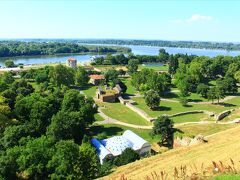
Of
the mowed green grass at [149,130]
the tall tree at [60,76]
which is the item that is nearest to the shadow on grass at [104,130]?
the mowed green grass at [149,130]

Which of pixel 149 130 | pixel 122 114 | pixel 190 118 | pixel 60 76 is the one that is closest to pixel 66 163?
pixel 149 130

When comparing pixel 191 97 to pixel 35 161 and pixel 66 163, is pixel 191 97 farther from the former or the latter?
pixel 66 163

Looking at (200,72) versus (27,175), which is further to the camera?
(200,72)

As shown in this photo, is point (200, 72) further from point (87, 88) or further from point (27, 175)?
point (27, 175)

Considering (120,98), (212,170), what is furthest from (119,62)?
(212,170)

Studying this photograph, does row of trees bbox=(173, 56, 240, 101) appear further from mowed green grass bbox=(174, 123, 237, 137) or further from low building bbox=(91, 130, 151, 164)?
low building bbox=(91, 130, 151, 164)

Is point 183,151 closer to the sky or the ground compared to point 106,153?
closer to the sky

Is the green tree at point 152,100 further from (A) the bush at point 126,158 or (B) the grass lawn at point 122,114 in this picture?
(A) the bush at point 126,158
